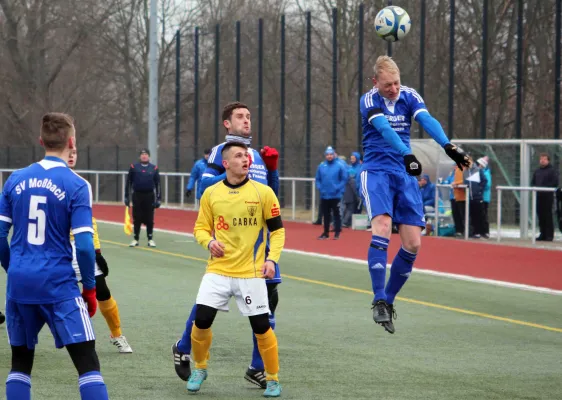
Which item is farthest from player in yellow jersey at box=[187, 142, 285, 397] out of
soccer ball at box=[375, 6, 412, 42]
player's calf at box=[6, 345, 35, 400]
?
soccer ball at box=[375, 6, 412, 42]

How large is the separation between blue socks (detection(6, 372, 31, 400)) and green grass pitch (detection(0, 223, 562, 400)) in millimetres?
1611

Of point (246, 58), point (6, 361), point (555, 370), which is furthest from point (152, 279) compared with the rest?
point (246, 58)

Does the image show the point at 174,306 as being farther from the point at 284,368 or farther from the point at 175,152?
the point at 175,152

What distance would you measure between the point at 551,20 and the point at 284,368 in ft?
88.5

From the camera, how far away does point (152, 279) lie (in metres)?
16.1

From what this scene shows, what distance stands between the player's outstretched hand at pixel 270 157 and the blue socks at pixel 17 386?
107 inches

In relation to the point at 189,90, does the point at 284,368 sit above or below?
below

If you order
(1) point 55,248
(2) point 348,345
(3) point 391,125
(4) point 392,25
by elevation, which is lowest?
(2) point 348,345

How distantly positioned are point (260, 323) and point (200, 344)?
1.76 ft

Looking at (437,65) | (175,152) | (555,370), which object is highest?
(437,65)

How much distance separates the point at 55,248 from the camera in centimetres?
593

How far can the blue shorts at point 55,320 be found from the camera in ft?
19.5

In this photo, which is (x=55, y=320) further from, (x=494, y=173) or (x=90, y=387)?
(x=494, y=173)

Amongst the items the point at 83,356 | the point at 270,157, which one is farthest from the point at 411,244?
the point at 83,356
